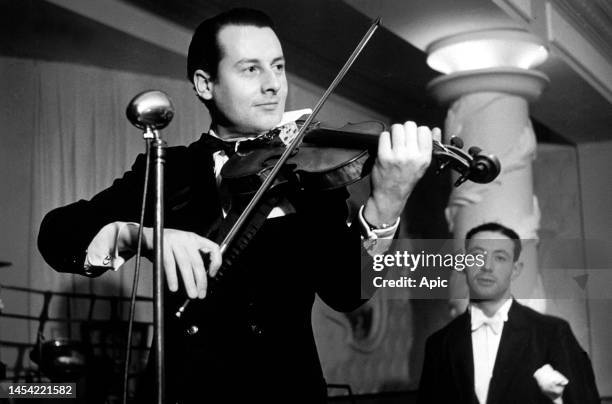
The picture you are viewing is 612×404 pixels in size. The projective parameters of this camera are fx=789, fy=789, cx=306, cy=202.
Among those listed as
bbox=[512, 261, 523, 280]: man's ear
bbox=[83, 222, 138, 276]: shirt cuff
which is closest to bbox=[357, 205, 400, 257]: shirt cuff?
bbox=[83, 222, 138, 276]: shirt cuff

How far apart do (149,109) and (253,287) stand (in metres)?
0.43

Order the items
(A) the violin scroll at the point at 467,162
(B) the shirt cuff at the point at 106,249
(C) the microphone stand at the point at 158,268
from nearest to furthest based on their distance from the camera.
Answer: (C) the microphone stand at the point at 158,268
(B) the shirt cuff at the point at 106,249
(A) the violin scroll at the point at 467,162

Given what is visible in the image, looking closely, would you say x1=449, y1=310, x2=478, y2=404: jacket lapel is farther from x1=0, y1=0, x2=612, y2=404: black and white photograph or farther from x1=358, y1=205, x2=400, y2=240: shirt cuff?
x1=358, y1=205, x2=400, y2=240: shirt cuff

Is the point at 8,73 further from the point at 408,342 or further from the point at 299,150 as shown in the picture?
the point at 408,342

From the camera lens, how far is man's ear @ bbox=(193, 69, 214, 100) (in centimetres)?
169

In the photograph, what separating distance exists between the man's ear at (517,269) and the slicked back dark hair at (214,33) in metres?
2.64

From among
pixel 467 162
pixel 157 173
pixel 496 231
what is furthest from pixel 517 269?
pixel 157 173

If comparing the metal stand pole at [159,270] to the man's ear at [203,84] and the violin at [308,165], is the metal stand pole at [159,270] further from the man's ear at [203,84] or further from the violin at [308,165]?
the man's ear at [203,84]

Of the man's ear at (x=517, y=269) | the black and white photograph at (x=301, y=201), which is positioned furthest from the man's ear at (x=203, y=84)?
the man's ear at (x=517, y=269)

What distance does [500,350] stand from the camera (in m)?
3.72

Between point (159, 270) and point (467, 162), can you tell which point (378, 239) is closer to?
point (467, 162)

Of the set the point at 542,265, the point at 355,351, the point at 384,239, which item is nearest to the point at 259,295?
the point at 384,239

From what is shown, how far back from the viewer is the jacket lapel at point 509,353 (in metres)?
3.66

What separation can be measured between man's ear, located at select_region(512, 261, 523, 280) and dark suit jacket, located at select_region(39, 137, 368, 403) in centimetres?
257
